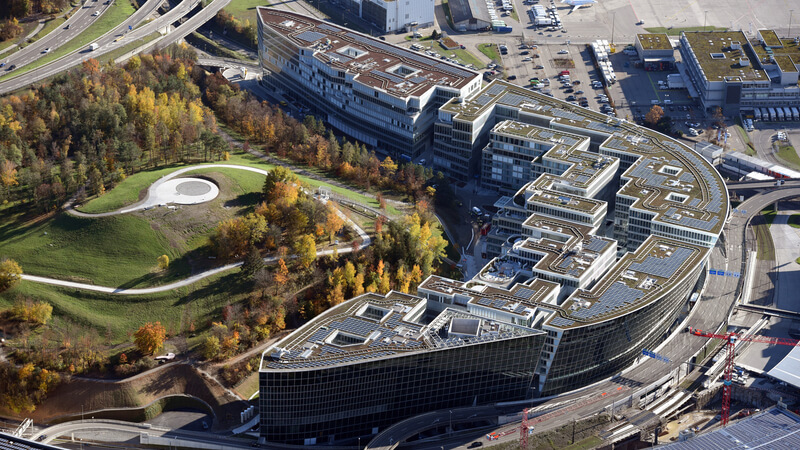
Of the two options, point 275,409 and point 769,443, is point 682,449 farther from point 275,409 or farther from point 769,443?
point 275,409

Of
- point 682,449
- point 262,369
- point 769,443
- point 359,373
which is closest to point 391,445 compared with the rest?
point 359,373

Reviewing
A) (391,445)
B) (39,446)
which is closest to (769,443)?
(391,445)

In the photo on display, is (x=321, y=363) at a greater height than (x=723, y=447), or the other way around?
(x=321, y=363)

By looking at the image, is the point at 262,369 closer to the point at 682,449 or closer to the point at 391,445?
the point at 391,445

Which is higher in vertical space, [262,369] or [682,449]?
[262,369]

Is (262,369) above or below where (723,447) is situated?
above

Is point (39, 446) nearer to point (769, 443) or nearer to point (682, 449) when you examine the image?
point (682, 449)

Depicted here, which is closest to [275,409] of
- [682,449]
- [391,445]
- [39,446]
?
[391,445]
